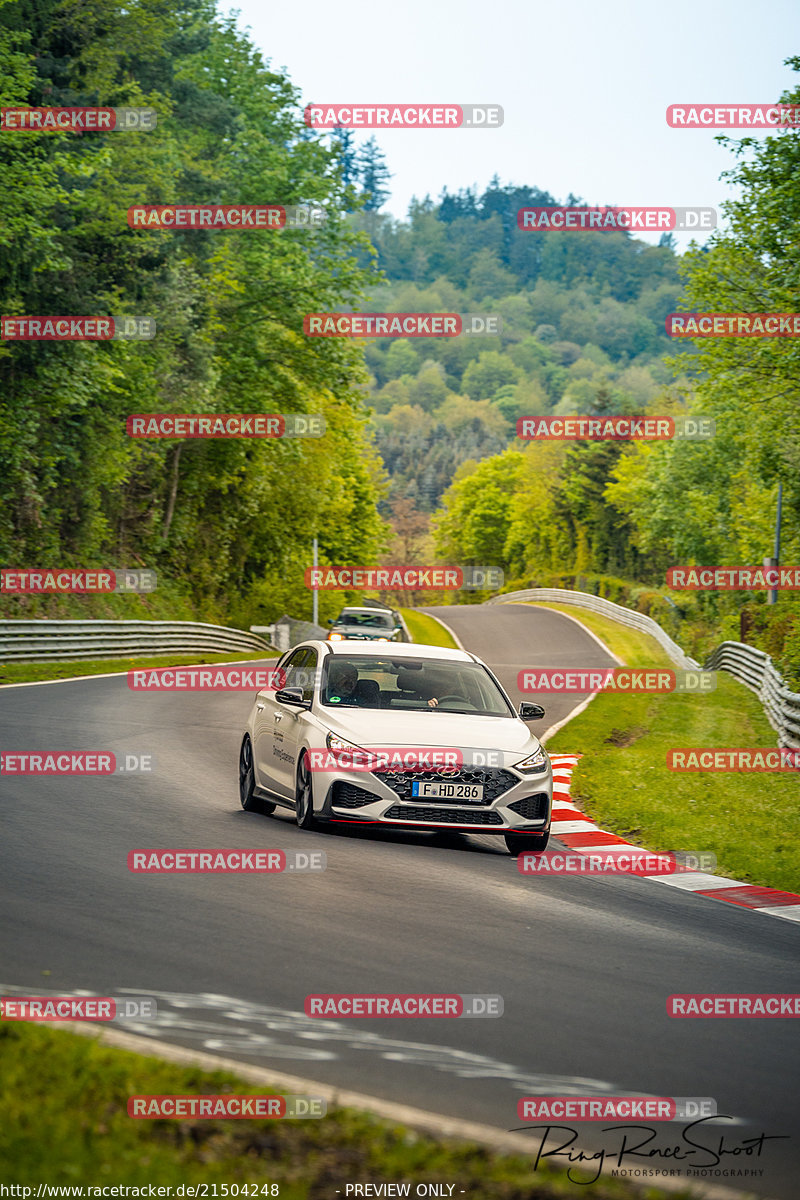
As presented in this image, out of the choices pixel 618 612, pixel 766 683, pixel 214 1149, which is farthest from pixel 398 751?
pixel 618 612

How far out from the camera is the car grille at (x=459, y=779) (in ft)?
35.9

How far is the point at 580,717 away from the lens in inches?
1019

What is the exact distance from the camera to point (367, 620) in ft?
128

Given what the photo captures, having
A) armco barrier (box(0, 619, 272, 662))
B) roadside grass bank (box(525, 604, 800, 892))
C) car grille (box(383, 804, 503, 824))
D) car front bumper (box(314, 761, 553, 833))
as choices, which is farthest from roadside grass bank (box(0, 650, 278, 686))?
car grille (box(383, 804, 503, 824))

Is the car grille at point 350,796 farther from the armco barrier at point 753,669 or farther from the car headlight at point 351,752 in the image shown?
the armco barrier at point 753,669

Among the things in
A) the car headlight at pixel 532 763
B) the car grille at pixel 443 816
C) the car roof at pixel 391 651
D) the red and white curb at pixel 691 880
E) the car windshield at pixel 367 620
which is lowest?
the red and white curb at pixel 691 880

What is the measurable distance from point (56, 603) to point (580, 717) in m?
17.3

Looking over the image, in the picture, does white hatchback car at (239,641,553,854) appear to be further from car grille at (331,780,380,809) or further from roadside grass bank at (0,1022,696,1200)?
roadside grass bank at (0,1022,696,1200)

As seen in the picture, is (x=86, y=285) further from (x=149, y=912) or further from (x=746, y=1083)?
(x=746, y=1083)

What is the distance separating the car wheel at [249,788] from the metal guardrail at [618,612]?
34.3 m

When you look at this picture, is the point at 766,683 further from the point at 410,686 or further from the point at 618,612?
the point at 618,612

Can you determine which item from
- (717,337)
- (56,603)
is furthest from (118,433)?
(717,337)

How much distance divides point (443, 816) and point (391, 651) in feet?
6.85

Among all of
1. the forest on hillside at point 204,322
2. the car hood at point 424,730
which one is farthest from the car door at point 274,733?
the forest on hillside at point 204,322
